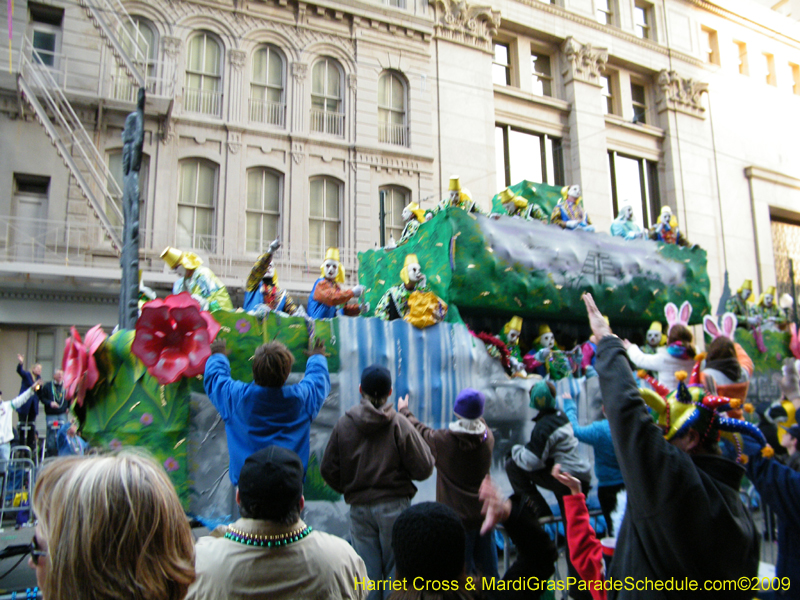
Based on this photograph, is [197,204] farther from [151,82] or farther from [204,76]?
[204,76]

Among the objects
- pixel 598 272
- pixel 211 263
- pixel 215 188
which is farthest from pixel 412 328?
pixel 215 188

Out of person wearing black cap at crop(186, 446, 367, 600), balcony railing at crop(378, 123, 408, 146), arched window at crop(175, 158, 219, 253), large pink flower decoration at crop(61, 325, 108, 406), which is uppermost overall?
A: balcony railing at crop(378, 123, 408, 146)

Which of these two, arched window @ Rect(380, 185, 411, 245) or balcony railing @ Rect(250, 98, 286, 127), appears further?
arched window @ Rect(380, 185, 411, 245)

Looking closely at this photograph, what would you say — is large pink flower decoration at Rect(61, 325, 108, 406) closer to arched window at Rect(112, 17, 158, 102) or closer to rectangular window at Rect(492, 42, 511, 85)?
arched window at Rect(112, 17, 158, 102)

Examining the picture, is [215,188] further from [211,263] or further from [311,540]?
[311,540]

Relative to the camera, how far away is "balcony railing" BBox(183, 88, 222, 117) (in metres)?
12.1

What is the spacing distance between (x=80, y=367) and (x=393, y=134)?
10402mm

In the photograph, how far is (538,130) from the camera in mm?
15648

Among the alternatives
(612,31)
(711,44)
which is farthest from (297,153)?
(711,44)

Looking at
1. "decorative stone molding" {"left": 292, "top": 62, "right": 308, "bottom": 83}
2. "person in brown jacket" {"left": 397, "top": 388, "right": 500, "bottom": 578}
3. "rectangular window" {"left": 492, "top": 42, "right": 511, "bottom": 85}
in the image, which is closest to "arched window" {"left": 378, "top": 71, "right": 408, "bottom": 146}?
"decorative stone molding" {"left": 292, "top": 62, "right": 308, "bottom": 83}

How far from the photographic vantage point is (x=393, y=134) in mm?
13734

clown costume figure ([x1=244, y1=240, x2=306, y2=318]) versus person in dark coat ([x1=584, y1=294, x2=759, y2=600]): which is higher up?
clown costume figure ([x1=244, y1=240, x2=306, y2=318])

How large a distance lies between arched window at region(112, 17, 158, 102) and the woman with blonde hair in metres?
11.7

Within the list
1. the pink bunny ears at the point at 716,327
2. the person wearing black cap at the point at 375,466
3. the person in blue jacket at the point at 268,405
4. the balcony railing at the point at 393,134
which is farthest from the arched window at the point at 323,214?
the person wearing black cap at the point at 375,466
